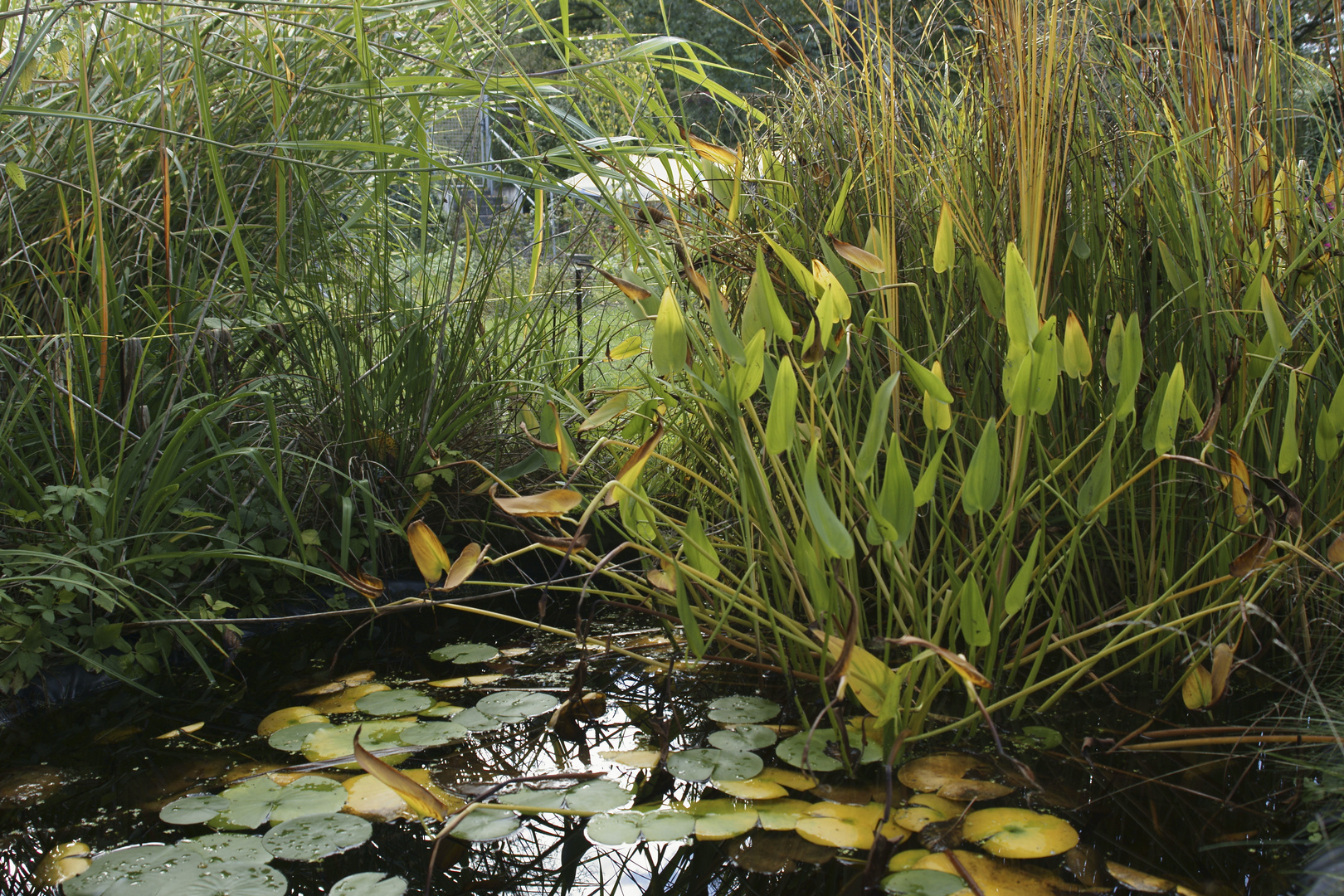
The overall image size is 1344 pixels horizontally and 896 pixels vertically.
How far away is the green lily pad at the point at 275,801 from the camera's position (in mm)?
Result: 1114

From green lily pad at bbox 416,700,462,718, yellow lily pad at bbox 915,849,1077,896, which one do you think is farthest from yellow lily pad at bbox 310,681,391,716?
yellow lily pad at bbox 915,849,1077,896

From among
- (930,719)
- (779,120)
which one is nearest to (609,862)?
(930,719)

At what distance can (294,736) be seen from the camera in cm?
135

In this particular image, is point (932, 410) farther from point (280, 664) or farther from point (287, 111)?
point (287, 111)

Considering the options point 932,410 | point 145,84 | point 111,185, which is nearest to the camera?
point 932,410

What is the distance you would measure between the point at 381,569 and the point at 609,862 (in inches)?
43.5

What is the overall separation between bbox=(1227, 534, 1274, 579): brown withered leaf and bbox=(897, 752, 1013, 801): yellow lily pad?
36 cm

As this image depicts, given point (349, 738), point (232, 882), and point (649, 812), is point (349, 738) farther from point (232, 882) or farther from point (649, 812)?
point (649, 812)

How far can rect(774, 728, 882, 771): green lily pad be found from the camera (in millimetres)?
1206

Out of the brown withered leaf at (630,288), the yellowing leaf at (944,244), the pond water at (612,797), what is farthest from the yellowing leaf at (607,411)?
the yellowing leaf at (944,244)

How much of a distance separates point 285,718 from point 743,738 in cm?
68

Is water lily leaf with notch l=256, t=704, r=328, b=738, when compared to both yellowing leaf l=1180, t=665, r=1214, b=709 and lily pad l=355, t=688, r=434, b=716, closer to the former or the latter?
lily pad l=355, t=688, r=434, b=716

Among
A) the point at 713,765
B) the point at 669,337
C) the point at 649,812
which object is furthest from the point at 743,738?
the point at 669,337

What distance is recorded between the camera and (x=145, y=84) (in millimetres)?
2104
